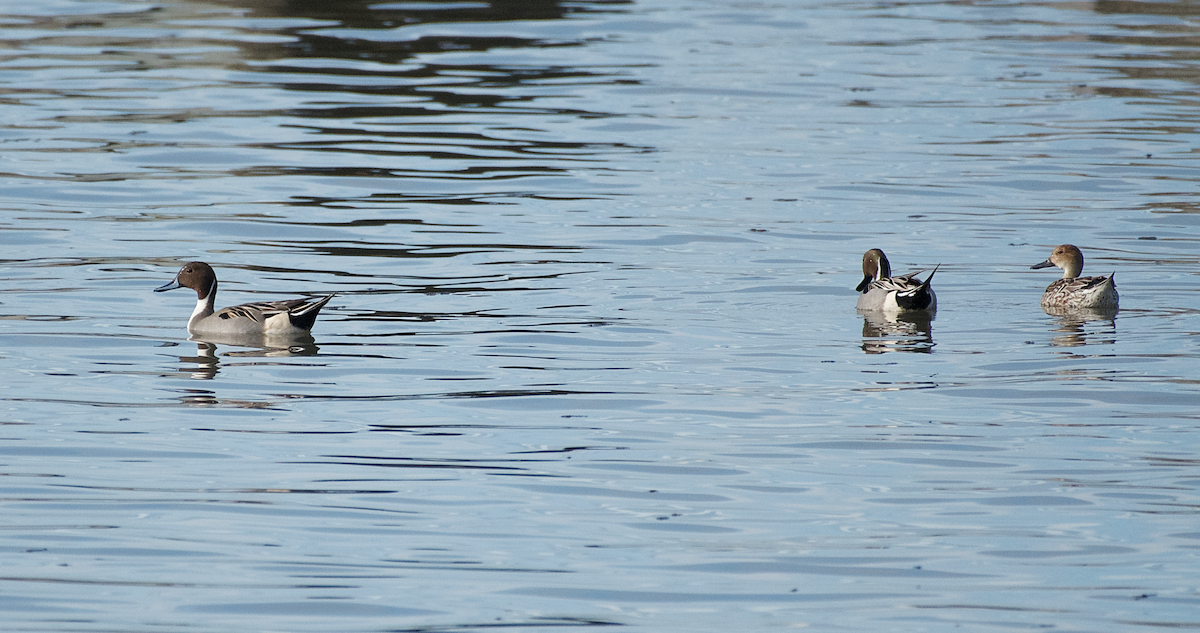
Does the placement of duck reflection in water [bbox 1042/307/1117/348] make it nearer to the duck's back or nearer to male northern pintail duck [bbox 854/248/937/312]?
the duck's back

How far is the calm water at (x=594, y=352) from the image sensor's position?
294 inches

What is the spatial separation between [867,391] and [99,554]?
494cm

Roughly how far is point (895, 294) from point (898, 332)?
1.14 ft

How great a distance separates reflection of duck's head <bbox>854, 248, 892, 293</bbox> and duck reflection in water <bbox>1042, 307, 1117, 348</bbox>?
4.25 ft

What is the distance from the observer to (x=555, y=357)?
456 inches

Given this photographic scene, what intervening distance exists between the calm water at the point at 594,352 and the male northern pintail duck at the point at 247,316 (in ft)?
0.90

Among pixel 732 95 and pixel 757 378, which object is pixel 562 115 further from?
pixel 757 378

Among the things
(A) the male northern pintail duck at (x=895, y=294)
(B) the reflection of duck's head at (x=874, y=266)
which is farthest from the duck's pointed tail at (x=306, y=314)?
(B) the reflection of duck's head at (x=874, y=266)

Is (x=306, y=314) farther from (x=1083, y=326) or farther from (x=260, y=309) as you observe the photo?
(x=1083, y=326)

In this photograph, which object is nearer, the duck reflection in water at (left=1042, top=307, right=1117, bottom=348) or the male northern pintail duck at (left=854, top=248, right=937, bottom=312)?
the duck reflection in water at (left=1042, top=307, right=1117, bottom=348)

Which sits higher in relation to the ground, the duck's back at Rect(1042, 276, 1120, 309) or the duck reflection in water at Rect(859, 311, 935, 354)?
the duck's back at Rect(1042, 276, 1120, 309)

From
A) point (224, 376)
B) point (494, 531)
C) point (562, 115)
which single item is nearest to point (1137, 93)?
point (562, 115)

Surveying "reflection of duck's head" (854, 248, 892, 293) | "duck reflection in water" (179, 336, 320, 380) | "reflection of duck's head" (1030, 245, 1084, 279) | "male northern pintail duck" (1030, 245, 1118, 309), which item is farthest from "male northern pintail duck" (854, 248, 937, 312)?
"duck reflection in water" (179, 336, 320, 380)

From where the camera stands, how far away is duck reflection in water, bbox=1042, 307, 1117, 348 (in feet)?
40.1
